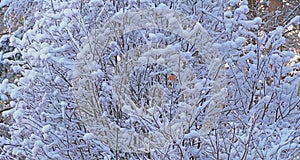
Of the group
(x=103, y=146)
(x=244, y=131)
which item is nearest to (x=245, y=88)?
(x=244, y=131)

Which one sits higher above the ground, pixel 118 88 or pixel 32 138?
pixel 118 88

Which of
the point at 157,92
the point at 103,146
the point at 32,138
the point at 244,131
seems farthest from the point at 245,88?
the point at 32,138

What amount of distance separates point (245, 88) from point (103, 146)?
1174 mm

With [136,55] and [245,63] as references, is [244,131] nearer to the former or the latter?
[245,63]

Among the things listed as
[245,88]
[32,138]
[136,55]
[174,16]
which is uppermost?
[174,16]

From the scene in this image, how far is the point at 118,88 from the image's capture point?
135 inches

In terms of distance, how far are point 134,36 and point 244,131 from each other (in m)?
1.07

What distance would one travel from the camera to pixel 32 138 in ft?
12.2

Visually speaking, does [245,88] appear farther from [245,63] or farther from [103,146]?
[103,146]

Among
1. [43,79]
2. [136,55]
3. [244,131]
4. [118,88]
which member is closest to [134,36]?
[136,55]

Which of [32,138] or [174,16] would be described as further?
[32,138]

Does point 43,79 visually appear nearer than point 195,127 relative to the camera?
No

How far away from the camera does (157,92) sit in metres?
3.45

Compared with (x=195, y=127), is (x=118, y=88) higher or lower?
higher
